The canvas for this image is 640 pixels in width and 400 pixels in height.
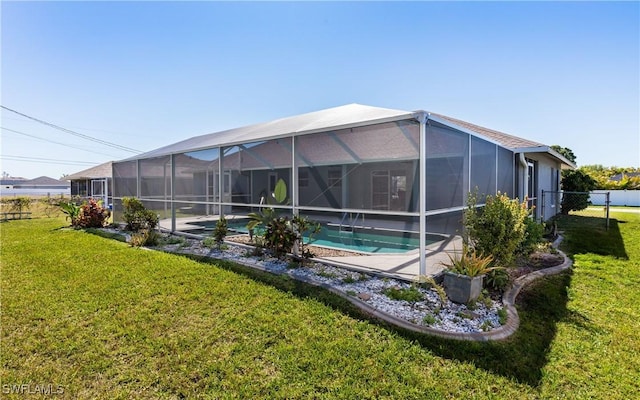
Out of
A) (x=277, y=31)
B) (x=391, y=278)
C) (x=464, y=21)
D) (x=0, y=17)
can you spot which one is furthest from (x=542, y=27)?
(x=0, y=17)

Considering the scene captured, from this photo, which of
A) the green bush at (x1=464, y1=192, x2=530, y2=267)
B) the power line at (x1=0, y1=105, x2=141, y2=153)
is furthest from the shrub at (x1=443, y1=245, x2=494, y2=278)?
the power line at (x1=0, y1=105, x2=141, y2=153)

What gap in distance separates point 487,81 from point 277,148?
24.5 feet

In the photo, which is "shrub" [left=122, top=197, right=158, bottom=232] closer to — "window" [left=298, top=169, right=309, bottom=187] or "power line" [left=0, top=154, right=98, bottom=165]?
"window" [left=298, top=169, right=309, bottom=187]

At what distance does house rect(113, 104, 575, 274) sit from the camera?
5461 mm

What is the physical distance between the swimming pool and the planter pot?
162 cm

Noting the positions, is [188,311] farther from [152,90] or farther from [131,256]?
[152,90]

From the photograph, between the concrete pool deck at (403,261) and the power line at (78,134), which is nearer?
the concrete pool deck at (403,261)

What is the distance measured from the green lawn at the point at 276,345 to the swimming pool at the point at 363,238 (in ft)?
7.71

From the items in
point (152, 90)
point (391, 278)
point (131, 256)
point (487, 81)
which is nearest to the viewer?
point (391, 278)

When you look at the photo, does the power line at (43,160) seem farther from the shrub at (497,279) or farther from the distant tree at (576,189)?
the shrub at (497,279)

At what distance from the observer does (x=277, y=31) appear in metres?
9.66

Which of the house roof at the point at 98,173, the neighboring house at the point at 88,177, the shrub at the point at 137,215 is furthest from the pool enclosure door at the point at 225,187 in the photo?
the house roof at the point at 98,173

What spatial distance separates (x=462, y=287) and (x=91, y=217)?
40.3 ft

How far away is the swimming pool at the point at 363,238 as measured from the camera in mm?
6570
